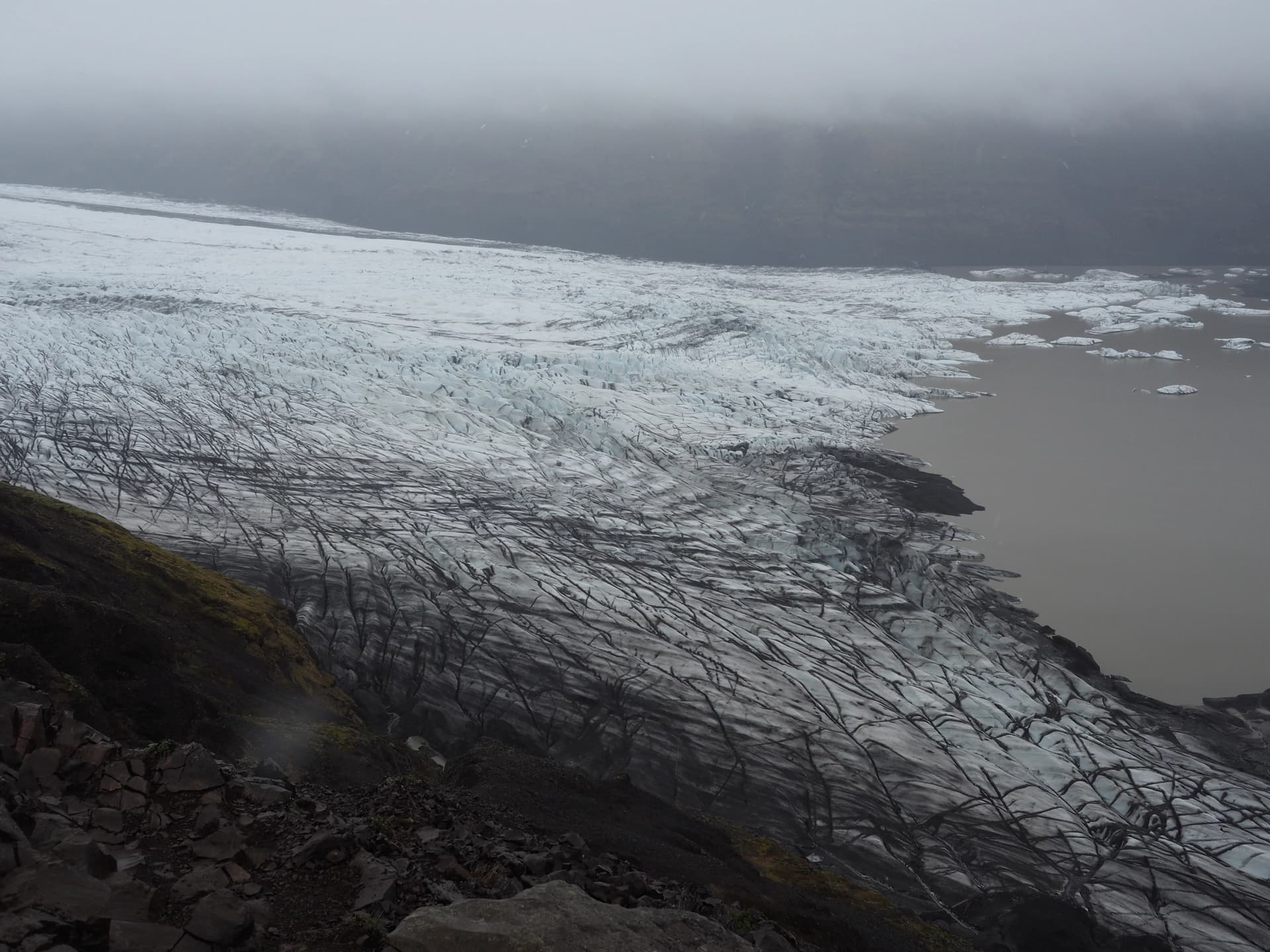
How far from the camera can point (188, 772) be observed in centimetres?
318

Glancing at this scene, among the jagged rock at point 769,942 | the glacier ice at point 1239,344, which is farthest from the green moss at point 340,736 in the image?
the glacier ice at point 1239,344

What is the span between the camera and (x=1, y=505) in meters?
5.53

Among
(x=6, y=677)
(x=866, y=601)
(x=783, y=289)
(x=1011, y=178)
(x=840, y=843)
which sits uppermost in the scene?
(x=1011, y=178)

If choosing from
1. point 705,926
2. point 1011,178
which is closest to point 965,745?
point 705,926

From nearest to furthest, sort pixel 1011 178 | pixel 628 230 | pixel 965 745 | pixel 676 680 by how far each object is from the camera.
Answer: pixel 965 745
pixel 676 680
pixel 628 230
pixel 1011 178

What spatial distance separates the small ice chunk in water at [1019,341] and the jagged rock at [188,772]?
23594mm

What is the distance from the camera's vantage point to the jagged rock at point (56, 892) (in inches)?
89.8

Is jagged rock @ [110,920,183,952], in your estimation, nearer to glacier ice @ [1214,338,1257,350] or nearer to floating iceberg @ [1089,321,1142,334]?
glacier ice @ [1214,338,1257,350]

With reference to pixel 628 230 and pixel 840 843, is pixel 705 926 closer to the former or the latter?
pixel 840 843

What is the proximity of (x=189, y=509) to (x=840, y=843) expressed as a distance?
277 inches

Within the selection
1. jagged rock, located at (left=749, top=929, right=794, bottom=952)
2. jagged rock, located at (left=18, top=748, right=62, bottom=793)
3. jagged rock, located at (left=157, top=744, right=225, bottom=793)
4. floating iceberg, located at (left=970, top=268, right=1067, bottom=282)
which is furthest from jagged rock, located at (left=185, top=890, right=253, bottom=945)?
floating iceberg, located at (left=970, top=268, right=1067, bottom=282)

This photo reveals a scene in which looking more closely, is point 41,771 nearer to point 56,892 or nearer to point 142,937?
point 56,892

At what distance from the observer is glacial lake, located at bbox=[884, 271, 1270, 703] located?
853cm

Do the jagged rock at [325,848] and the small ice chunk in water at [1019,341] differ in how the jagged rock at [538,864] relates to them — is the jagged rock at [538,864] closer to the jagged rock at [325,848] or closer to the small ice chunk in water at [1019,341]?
the jagged rock at [325,848]
